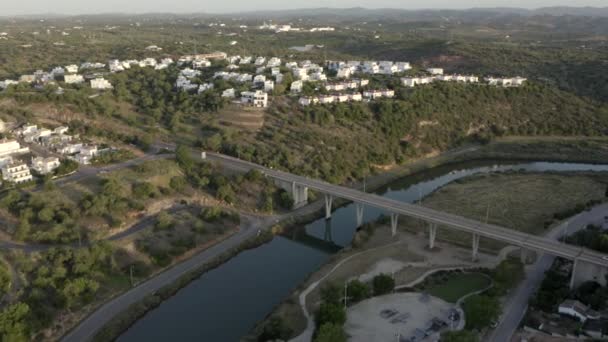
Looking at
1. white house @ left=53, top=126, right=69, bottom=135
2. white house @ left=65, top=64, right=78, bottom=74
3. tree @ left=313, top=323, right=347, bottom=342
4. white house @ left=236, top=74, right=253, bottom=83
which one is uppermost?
white house @ left=65, top=64, right=78, bottom=74

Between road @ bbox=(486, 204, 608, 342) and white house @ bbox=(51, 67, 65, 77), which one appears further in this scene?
white house @ bbox=(51, 67, 65, 77)

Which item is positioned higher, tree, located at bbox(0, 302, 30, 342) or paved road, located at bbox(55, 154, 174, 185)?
paved road, located at bbox(55, 154, 174, 185)

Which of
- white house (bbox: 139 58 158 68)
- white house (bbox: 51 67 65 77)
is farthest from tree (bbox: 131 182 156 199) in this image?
white house (bbox: 139 58 158 68)

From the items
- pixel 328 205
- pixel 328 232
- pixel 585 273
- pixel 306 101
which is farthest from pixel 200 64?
pixel 585 273

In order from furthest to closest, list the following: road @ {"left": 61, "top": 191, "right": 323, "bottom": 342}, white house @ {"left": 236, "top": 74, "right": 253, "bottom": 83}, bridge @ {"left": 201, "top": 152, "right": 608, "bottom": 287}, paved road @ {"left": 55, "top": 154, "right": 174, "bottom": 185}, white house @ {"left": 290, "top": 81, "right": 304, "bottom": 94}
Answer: white house @ {"left": 236, "top": 74, "right": 253, "bottom": 83}
white house @ {"left": 290, "top": 81, "right": 304, "bottom": 94}
paved road @ {"left": 55, "top": 154, "right": 174, "bottom": 185}
bridge @ {"left": 201, "top": 152, "right": 608, "bottom": 287}
road @ {"left": 61, "top": 191, "right": 323, "bottom": 342}

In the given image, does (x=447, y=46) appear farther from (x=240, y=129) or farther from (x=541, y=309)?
(x=541, y=309)

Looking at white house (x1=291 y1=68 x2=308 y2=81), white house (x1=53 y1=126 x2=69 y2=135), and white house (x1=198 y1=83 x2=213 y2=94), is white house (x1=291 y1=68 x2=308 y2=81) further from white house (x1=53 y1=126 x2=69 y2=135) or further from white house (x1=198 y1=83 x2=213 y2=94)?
white house (x1=53 y1=126 x2=69 y2=135)
